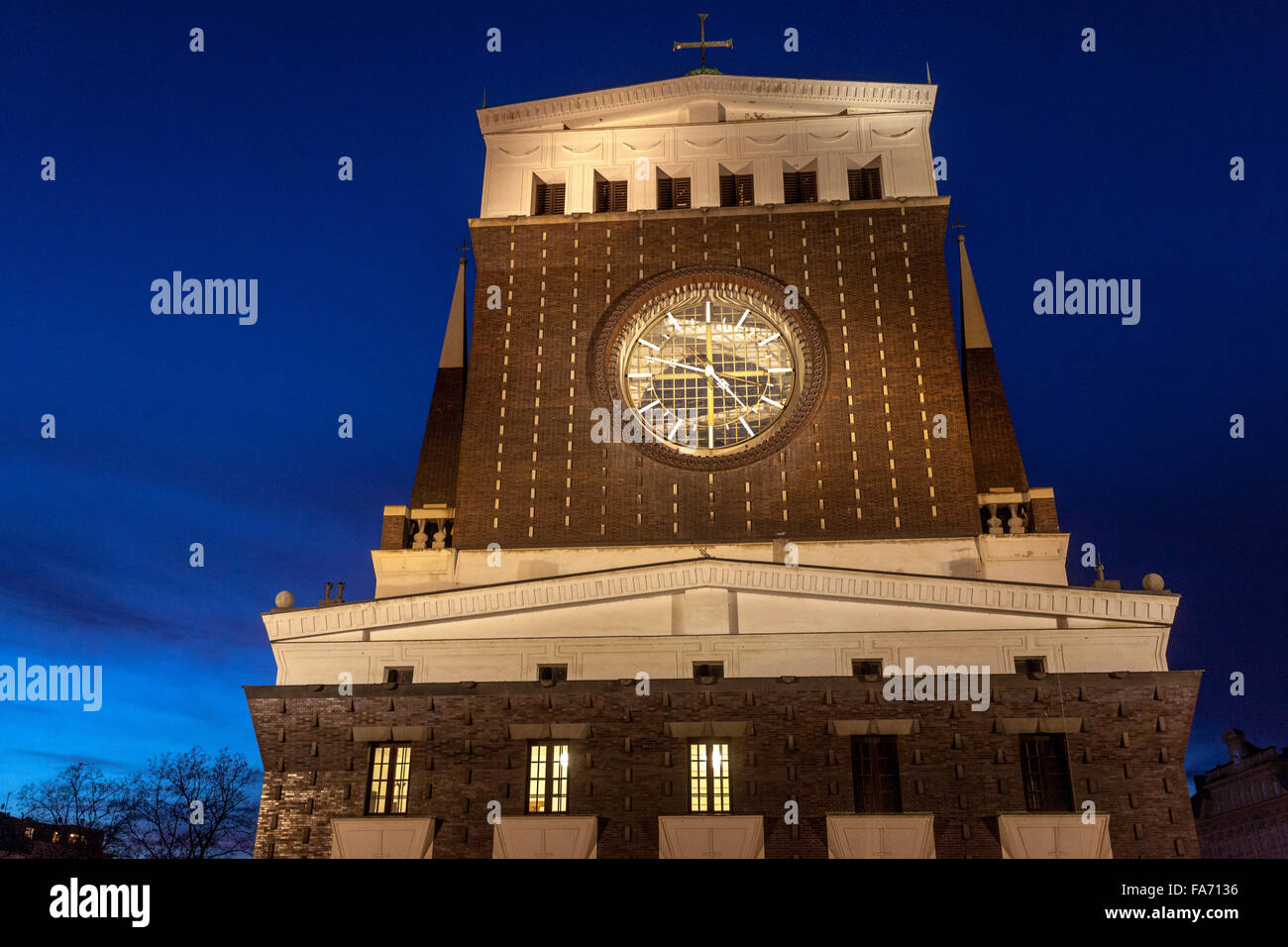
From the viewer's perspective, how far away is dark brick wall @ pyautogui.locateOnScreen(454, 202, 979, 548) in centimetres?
3769

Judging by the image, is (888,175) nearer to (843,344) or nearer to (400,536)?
(843,344)

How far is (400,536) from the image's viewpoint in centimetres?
3928

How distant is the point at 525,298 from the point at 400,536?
34.9ft

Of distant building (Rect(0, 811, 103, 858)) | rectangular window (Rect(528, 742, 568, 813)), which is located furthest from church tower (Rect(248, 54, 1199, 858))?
distant building (Rect(0, 811, 103, 858))

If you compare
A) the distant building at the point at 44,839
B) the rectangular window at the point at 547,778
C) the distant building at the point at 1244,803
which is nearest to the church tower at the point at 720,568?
the rectangular window at the point at 547,778

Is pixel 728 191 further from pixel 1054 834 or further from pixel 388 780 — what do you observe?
pixel 1054 834

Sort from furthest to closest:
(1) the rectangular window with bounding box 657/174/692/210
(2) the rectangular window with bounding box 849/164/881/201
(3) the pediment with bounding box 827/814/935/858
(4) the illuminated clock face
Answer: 1. (1) the rectangular window with bounding box 657/174/692/210
2. (2) the rectangular window with bounding box 849/164/881/201
3. (4) the illuminated clock face
4. (3) the pediment with bounding box 827/814/935/858

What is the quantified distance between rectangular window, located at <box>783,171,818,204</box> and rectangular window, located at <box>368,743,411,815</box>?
1071 inches

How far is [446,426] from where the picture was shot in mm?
44344

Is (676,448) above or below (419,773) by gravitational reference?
above

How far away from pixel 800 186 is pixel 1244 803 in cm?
5706

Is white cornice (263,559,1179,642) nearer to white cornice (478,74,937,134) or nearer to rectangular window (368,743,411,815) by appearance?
rectangular window (368,743,411,815)

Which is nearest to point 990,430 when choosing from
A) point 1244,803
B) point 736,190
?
point 736,190
